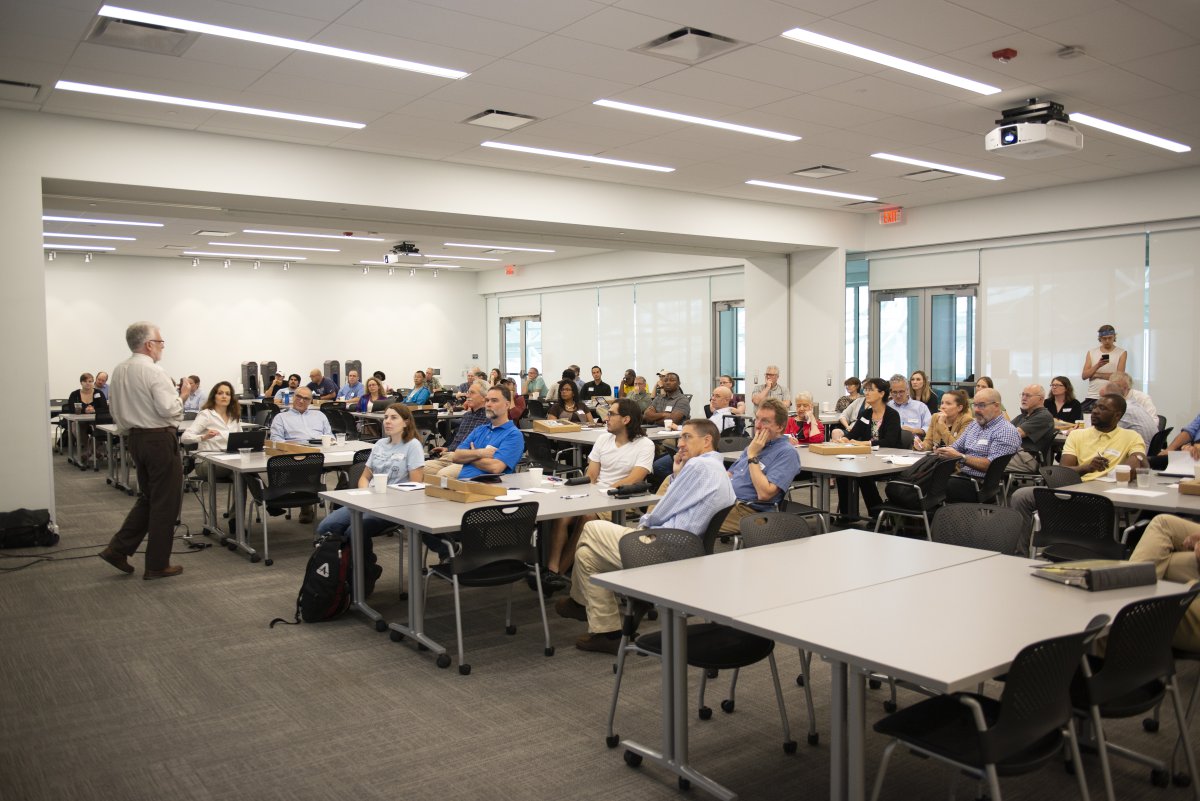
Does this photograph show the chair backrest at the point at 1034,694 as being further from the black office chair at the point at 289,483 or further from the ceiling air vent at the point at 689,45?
the black office chair at the point at 289,483

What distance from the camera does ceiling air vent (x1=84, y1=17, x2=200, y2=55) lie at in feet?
18.4

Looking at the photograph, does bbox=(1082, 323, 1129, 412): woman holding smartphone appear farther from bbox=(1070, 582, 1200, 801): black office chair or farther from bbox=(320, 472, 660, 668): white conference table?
bbox=(1070, 582, 1200, 801): black office chair

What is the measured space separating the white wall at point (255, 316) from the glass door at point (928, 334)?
11.6 m

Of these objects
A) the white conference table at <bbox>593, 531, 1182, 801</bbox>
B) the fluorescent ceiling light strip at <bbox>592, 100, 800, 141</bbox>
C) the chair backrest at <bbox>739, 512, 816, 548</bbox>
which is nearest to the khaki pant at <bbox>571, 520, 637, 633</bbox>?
the chair backrest at <bbox>739, 512, 816, 548</bbox>

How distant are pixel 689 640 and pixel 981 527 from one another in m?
1.61

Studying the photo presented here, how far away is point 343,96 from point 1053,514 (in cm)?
600

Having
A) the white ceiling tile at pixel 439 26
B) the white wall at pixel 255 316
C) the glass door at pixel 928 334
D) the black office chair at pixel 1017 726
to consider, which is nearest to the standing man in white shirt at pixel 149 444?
the white ceiling tile at pixel 439 26

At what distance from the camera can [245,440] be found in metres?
8.05

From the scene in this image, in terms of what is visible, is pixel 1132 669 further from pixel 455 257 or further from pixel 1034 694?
pixel 455 257

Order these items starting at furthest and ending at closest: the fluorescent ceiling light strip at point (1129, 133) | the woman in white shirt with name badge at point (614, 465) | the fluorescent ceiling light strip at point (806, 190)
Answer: the fluorescent ceiling light strip at point (806, 190) < the fluorescent ceiling light strip at point (1129, 133) < the woman in white shirt with name badge at point (614, 465)

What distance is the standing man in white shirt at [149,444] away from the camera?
21.3ft

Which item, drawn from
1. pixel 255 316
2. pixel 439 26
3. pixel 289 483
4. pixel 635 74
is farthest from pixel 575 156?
pixel 255 316

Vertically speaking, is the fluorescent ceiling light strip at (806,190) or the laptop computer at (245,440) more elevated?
the fluorescent ceiling light strip at (806,190)

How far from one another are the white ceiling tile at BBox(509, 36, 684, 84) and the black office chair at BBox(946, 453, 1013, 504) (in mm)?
3790
